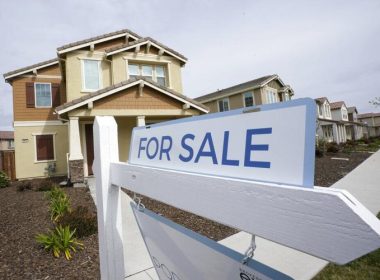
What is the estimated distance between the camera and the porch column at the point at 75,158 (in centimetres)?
1049

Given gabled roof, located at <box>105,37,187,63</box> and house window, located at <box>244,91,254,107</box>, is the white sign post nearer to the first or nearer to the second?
gabled roof, located at <box>105,37,187,63</box>

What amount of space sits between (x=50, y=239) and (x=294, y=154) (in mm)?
4641

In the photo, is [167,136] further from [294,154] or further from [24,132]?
[24,132]

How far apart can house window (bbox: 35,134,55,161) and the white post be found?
16047 millimetres

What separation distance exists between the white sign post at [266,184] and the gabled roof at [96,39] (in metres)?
13.8

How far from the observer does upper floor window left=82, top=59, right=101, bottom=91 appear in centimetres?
1367

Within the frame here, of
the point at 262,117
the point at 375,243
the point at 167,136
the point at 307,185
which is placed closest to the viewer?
the point at 375,243

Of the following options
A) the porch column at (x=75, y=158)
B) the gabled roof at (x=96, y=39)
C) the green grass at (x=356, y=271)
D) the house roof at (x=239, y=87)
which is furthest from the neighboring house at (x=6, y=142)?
the green grass at (x=356, y=271)

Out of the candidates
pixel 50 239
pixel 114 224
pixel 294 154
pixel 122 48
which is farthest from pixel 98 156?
pixel 122 48

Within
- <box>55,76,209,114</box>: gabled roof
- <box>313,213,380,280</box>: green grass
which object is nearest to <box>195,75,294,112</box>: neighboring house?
<box>55,76,209,114</box>: gabled roof

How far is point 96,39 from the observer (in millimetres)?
13844

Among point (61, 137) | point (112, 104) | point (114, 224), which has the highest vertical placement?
point (112, 104)

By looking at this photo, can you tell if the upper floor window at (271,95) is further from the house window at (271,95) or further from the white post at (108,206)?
the white post at (108,206)

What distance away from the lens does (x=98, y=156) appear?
6.26 ft
